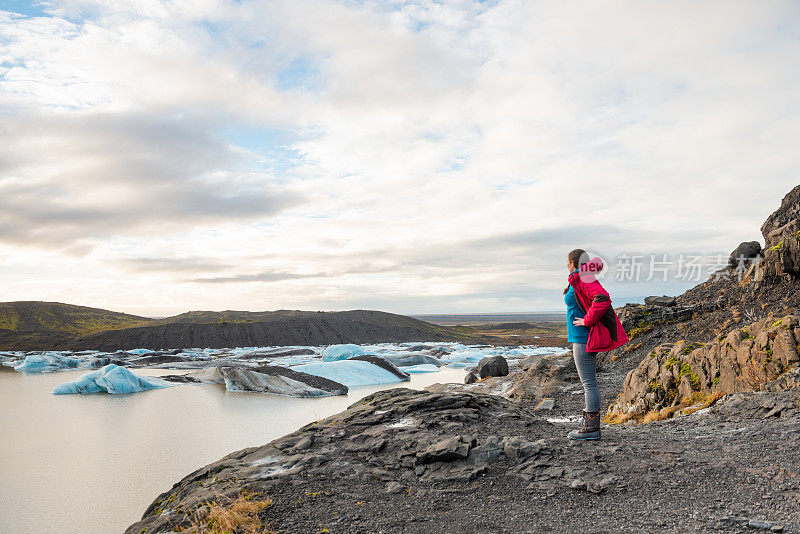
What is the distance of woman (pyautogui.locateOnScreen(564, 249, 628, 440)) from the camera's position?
5.45 m

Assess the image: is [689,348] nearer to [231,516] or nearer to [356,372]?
[231,516]

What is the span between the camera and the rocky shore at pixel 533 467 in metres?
4.08

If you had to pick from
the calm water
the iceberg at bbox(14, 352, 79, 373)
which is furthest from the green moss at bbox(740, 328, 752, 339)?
the iceberg at bbox(14, 352, 79, 373)

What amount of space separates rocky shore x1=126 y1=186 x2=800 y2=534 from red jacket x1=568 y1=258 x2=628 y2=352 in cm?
132

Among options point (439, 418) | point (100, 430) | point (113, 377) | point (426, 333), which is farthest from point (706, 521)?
point (426, 333)

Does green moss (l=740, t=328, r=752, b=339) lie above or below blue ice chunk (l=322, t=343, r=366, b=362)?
above

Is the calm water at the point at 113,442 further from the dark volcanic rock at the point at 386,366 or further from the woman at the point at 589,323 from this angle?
the woman at the point at 589,323

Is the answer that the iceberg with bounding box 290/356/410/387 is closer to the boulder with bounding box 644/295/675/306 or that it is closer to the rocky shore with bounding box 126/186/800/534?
the boulder with bounding box 644/295/675/306

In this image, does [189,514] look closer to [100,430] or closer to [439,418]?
[439,418]

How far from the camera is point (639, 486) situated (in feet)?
14.5

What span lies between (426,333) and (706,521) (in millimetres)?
87305

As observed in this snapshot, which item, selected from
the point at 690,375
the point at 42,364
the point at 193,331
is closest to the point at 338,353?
the point at 42,364

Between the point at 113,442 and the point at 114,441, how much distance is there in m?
0.15

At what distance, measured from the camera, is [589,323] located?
541 cm
